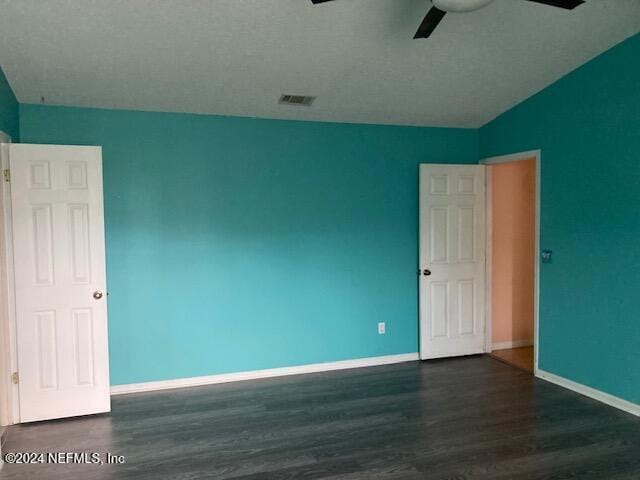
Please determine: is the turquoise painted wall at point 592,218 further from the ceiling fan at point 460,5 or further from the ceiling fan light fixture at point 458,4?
the ceiling fan light fixture at point 458,4

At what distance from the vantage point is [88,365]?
340 centimetres

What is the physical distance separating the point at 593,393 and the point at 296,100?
3.35m

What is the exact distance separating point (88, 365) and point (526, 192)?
4.58 metres

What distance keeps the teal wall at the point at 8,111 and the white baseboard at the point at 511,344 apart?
189 inches

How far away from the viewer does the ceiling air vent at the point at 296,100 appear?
12.8 feet

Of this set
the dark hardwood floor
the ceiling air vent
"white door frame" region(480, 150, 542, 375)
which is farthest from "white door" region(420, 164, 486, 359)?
the ceiling air vent

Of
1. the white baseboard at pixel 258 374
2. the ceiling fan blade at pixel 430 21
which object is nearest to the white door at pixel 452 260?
the white baseboard at pixel 258 374

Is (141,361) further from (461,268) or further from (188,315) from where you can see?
(461,268)

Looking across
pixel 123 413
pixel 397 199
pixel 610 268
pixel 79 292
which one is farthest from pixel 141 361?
pixel 610 268

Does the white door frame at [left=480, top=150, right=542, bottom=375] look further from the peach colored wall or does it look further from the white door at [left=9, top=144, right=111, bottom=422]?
the white door at [left=9, top=144, right=111, bottom=422]

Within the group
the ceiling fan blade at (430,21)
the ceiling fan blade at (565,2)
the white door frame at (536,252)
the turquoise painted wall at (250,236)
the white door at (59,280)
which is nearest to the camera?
the ceiling fan blade at (565,2)

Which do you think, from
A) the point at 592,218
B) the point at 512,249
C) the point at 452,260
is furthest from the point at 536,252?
the point at 512,249

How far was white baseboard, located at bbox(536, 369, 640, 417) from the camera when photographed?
336cm

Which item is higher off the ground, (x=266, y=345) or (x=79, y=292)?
(x=79, y=292)
